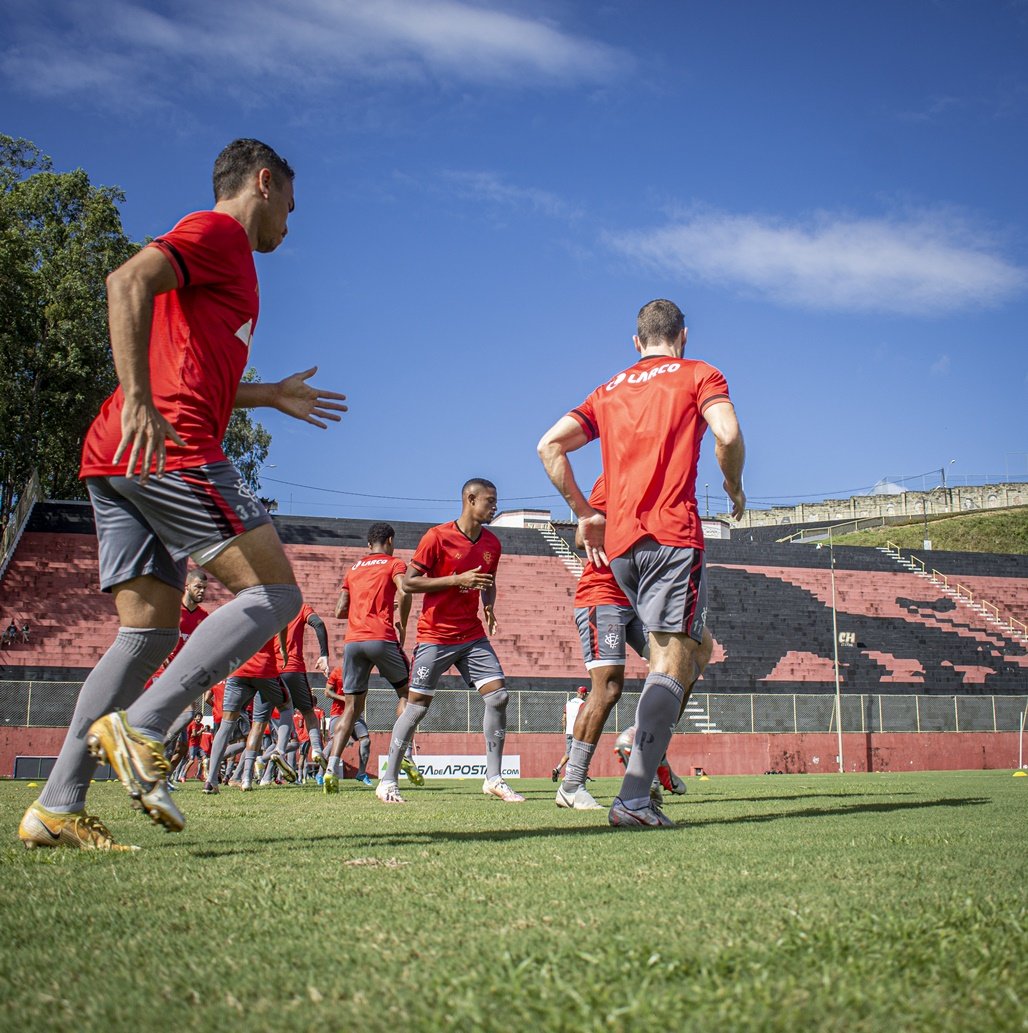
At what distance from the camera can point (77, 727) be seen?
365cm

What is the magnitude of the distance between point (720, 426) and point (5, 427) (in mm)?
31177

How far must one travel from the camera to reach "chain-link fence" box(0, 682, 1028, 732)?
2111 cm

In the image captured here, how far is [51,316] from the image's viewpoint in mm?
32188

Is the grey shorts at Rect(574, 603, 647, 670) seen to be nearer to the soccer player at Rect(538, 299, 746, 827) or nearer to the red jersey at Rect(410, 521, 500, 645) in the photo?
the red jersey at Rect(410, 521, 500, 645)

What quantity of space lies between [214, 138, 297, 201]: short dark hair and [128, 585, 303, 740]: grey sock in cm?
163

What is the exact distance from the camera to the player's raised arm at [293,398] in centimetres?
429

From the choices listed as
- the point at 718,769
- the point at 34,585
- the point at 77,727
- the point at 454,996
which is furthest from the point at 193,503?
the point at 34,585

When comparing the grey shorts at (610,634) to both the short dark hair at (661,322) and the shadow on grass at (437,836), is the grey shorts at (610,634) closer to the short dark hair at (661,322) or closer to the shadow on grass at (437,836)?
the shadow on grass at (437,836)

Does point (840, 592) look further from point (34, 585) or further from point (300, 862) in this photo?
point (300, 862)

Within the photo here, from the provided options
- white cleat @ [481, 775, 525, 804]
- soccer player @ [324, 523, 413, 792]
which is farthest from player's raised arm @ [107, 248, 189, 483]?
soccer player @ [324, 523, 413, 792]

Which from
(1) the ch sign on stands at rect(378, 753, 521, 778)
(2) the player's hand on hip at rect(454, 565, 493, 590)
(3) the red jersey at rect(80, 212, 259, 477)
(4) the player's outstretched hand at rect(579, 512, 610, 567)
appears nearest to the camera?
(3) the red jersey at rect(80, 212, 259, 477)

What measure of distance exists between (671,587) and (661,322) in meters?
1.46

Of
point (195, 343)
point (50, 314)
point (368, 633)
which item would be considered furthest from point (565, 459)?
point (50, 314)

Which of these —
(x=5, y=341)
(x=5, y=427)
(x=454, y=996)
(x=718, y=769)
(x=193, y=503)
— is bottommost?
(x=718, y=769)
